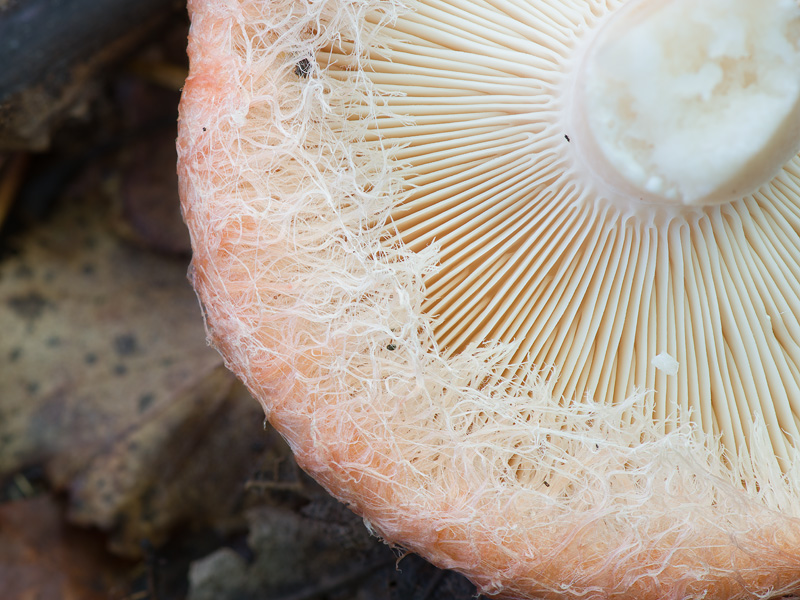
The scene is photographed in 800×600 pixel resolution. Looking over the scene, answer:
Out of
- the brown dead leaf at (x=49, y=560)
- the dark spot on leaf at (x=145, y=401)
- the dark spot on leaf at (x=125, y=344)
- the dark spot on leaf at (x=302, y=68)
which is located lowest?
the brown dead leaf at (x=49, y=560)

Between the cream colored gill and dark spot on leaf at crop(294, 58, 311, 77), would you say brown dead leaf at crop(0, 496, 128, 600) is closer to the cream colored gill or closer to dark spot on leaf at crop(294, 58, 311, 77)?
the cream colored gill

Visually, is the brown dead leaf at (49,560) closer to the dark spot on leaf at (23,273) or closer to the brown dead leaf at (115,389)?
the brown dead leaf at (115,389)

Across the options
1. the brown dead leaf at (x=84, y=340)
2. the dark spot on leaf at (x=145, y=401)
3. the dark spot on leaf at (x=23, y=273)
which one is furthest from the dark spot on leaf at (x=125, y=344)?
the dark spot on leaf at (x=23, y=273)

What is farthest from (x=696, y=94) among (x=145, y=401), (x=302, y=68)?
(x=145, y=401)

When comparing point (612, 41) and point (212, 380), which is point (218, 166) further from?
point (212, 380)

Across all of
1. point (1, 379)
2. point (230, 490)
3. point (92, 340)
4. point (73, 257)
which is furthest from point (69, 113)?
point (230, 490)

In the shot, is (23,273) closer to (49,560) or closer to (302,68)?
(49,560)

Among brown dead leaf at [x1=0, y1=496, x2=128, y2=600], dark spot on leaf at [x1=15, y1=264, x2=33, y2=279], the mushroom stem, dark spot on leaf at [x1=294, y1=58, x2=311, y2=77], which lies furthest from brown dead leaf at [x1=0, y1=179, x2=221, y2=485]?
the mushroom stem
